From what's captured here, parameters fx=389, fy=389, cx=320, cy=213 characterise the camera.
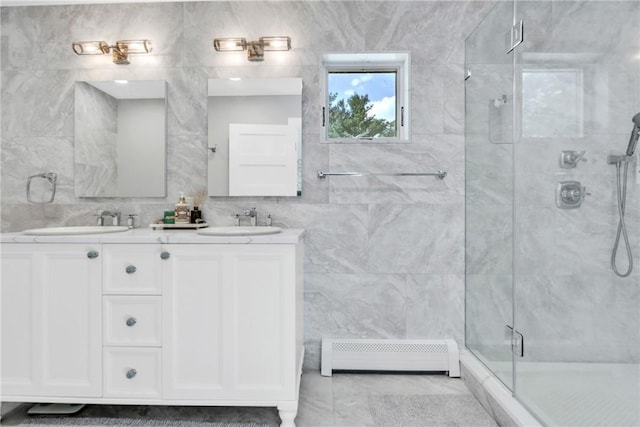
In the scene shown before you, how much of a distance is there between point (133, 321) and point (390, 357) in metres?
1.36

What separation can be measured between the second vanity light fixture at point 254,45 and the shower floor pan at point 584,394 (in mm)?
2047

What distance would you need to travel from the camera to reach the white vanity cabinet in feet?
5.50

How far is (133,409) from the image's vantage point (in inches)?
73.8

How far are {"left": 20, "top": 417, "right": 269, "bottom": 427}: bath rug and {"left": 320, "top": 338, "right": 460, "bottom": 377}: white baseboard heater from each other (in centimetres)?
58

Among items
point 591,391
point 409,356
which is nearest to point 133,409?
point 409,356

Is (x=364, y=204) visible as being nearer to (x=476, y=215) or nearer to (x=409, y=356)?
(x=476, y=215)

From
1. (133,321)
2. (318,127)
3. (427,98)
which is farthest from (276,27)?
(133,321)

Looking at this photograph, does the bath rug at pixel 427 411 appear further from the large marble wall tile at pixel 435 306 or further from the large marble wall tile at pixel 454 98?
the large marble wall tile at pixel 454 98

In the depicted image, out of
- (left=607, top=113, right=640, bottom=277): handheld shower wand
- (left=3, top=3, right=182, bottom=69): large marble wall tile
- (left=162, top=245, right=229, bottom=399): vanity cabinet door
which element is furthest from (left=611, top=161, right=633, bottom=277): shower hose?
(left=3, top=3, right=182, bottom=69): large marble wall tile

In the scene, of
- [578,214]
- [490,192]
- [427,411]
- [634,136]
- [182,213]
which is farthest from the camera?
[182,213]

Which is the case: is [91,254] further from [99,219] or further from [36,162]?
[36,162]

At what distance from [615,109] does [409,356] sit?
60.6 inches

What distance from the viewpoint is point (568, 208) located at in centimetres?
157

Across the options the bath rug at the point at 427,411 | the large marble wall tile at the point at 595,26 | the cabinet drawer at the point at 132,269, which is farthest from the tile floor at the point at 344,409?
the large marble wall tile at the point at 595,26
